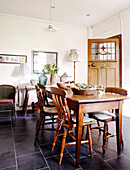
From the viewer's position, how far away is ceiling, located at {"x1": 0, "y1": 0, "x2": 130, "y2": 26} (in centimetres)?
358

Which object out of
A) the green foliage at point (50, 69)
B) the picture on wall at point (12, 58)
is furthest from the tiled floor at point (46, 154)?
the picture on wall at point (12, 58)

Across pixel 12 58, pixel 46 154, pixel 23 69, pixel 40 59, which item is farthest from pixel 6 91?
pixel 46 154

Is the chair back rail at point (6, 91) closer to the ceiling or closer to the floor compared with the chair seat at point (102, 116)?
closer to the ceiling

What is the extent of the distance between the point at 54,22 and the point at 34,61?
1.52 m

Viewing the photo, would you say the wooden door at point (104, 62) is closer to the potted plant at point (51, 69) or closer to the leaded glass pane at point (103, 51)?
the leaded glass pane at point (103, 51)

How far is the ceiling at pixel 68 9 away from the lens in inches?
141

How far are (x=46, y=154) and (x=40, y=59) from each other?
3.29 m

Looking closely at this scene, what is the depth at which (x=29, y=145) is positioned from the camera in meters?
2.23

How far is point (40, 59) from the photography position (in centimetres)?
466

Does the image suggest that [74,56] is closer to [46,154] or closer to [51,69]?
[51,69]

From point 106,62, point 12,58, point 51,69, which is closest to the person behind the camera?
point 12,58

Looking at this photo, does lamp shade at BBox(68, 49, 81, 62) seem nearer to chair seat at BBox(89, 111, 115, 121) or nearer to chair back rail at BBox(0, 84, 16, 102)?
chair back rail at BBox(0, 84, 16, 102)

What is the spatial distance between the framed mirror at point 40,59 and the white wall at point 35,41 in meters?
0.13

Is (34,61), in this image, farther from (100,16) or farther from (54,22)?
(100,16)
